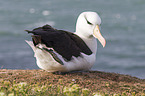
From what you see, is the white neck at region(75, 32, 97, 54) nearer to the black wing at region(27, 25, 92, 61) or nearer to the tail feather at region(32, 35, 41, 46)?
the black wing at region(27, 25, 92, 61)

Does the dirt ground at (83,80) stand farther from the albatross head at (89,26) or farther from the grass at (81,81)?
the albatross head at (89,26)

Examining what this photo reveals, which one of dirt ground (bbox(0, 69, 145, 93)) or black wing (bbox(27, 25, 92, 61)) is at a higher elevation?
black wing (bbox(27, 25, 92, 61))

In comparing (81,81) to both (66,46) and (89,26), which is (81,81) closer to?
(66,46)

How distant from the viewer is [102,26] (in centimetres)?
2944

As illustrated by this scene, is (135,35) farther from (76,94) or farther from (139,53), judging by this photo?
(76,94)

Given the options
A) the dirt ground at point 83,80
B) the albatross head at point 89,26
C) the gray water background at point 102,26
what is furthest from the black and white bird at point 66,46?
the gray water background at point 102,26

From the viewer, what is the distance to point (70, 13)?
105 ft

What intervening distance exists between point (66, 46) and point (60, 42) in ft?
0.54

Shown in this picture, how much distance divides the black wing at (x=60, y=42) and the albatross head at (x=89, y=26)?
50cm

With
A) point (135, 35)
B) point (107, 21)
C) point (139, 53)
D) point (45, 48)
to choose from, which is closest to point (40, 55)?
point (45, 48)

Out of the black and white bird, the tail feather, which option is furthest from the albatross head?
the tail feather

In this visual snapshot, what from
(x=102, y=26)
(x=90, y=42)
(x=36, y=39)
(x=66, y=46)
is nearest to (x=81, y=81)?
(x=66, y=46)

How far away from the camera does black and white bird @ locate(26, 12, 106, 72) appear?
6.22 metres

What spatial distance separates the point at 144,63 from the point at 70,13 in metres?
12.2
